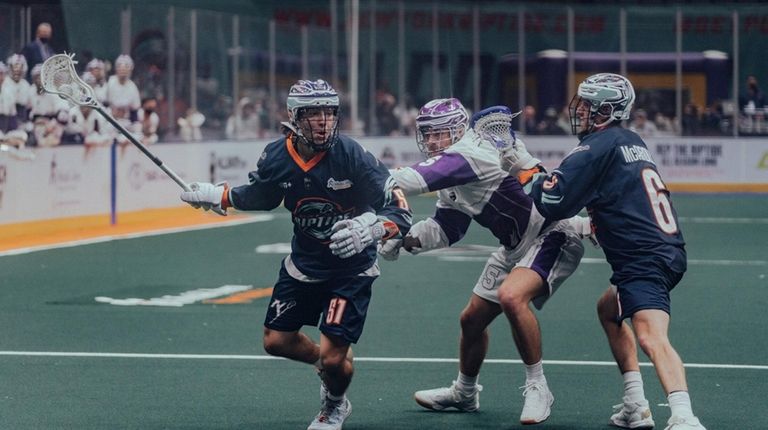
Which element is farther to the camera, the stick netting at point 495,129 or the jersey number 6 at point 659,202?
the stick netting at point 495,129

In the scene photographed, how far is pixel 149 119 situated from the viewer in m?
21.9

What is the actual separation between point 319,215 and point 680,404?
1941 millimetres

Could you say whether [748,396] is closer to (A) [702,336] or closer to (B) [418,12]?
(A) [702,336]

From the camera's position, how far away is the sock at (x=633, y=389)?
23.3 feet

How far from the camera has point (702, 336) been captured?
1021 centimetres

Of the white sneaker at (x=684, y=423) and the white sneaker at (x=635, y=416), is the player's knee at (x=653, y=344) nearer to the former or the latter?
the white sneaker at (x=684, y=423)

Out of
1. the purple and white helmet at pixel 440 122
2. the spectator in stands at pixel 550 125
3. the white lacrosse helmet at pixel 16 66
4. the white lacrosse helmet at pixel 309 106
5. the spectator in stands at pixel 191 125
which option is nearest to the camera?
the white lacrosse helmet at pixel 309 106

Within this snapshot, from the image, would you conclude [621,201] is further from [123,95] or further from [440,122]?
[123,95]

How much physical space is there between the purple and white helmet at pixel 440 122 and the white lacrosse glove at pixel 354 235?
3.30ft

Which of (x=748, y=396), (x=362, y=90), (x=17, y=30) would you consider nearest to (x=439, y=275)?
(x=748, y=396)

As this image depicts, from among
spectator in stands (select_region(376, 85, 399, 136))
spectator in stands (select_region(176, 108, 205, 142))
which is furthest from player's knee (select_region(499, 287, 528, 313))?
spectator in stands (select_region(376, 85, 399, 136))

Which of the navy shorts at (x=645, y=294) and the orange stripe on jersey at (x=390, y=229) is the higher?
the orange stripe on jersey at (x=390, y=229)

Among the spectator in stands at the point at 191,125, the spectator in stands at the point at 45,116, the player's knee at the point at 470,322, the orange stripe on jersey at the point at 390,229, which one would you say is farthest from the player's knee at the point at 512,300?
the spectator in stands at the point at 191,125

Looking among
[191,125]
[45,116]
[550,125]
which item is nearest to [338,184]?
[45,116]
